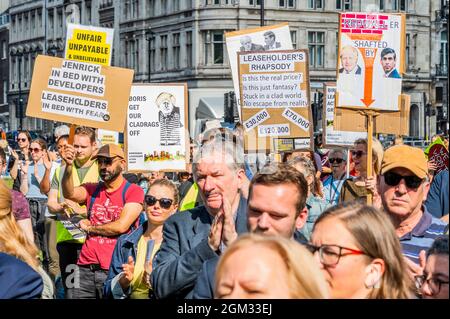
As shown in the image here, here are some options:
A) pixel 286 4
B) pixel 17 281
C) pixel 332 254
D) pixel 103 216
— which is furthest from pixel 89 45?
pixel 286 4

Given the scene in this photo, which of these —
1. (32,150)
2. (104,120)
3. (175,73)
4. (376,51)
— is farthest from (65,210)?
(175,73)

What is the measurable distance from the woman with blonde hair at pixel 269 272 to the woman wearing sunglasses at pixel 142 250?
301cm

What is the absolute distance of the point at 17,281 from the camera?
4.59 m

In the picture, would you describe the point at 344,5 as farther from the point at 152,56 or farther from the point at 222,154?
the point at 222,154

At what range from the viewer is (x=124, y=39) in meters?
66.4

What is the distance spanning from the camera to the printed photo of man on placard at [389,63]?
A: 9.21 m

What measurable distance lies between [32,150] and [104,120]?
329 centimetres

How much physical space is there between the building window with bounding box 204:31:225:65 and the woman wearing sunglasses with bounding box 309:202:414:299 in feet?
190

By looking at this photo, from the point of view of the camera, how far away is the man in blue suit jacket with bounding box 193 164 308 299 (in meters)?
4.92

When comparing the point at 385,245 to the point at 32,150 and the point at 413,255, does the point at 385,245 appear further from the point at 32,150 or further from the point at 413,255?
the point at 32,150

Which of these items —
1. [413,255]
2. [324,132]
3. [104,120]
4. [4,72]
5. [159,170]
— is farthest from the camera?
[4,72]

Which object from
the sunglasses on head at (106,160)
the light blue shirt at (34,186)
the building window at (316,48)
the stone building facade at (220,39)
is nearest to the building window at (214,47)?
the stone building facade at (220,39)

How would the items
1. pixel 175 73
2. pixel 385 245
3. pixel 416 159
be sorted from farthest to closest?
pixel 175 73 < pixel 416 159 < pixel 385 245

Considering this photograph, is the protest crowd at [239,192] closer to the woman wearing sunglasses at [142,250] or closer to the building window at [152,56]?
the woman wearing sunglasses at [142,250]
